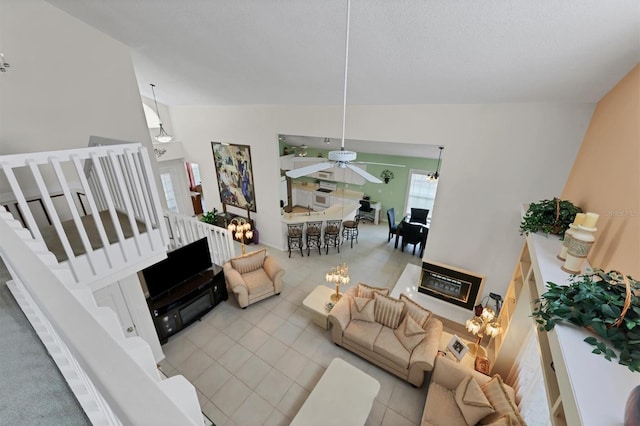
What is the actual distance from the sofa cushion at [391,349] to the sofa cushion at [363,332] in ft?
0.25

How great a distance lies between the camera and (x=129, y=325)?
3.19 m

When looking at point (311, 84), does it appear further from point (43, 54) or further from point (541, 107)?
point (43, 54)

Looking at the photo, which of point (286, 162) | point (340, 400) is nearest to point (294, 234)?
point (286, 162)

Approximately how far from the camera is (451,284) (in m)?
4.47

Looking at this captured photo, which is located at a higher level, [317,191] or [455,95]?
[455,95]

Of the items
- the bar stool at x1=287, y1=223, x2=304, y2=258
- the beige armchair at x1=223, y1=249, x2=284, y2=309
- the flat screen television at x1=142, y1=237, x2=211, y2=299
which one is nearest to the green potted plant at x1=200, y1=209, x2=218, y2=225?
the bar stool at x1=287, y1=223, x2=304, y2=258

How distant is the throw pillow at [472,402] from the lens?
2609mm

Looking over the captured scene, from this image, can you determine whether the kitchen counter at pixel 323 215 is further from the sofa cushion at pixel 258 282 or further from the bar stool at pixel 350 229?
the sofa cushion at pixel 258 282

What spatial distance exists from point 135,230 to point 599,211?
4062 millimetres

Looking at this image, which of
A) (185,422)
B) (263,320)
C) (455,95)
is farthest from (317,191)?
(185,422)

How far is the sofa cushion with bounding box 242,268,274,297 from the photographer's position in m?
4.80

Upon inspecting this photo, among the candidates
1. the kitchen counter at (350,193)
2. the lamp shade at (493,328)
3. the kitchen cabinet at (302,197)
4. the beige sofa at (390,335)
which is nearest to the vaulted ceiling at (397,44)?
the lamp shade at (493,328)

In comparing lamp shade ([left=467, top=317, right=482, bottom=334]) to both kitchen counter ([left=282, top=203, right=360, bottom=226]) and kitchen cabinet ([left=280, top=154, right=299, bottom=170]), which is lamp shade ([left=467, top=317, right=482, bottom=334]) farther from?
kitchen cabinet ([left=280, top=154, right=299, bottom=170])

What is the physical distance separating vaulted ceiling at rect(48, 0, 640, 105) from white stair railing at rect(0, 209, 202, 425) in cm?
261
